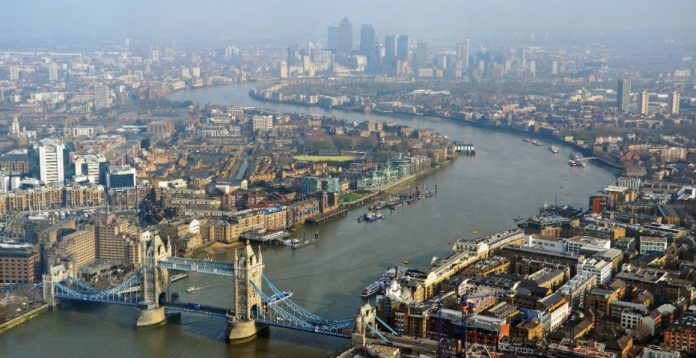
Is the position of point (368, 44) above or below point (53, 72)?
above

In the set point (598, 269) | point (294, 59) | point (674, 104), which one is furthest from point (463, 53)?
point (598, 269)

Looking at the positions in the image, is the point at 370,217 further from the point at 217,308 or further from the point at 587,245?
the point at 217,308

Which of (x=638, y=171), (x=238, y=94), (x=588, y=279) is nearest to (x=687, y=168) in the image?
(x=638, y=171)

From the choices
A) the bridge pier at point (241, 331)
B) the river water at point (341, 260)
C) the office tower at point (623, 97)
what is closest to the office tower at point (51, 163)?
the river water at point (341, 260)

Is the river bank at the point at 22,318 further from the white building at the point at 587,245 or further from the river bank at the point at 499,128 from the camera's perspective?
the river bank at the point at 499,128

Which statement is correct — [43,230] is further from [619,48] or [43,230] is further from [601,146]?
[619,48]

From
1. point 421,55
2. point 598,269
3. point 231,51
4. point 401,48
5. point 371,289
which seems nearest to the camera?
point 371,289

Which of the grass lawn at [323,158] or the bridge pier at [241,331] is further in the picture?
the grass lawn at [323,158]
